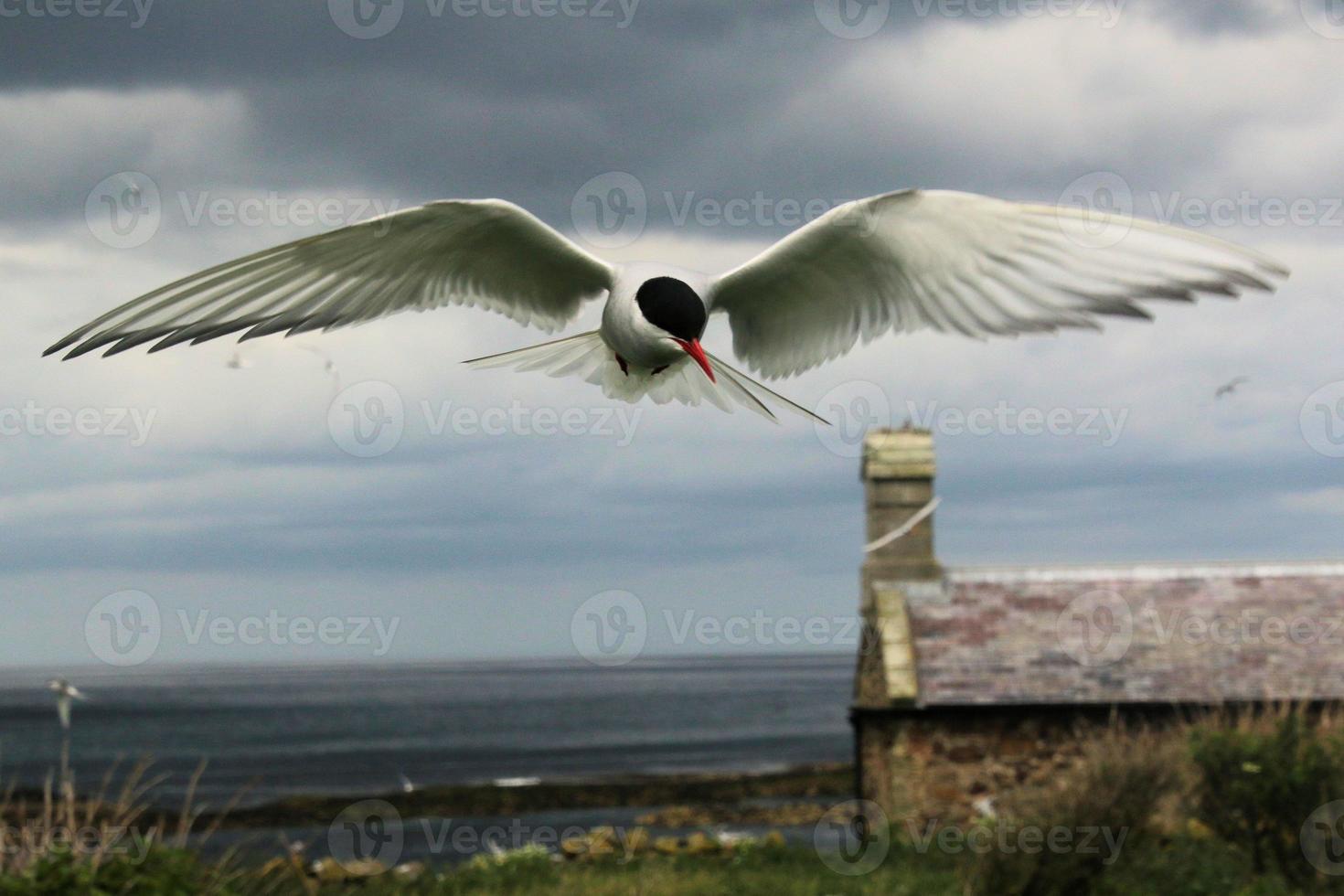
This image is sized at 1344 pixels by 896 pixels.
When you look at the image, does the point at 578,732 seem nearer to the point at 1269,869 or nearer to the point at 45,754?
the point at 45,754

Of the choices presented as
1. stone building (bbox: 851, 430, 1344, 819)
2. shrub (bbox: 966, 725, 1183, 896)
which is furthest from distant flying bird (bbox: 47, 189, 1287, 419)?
stone building (bbox: 851, 430, 1344, 819)

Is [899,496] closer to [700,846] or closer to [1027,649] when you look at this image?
[1027,649]

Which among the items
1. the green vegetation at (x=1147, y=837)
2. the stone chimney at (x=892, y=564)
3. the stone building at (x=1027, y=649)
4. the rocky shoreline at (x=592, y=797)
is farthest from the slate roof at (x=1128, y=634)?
the rocky shoreline at (x=592, y=797)

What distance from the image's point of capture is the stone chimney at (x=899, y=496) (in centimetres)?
1683

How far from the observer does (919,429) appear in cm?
1711

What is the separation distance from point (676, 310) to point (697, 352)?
18cm

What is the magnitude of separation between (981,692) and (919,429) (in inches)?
132

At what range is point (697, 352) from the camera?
5.32m

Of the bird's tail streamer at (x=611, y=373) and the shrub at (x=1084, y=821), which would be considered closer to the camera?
the bird's tail streamer at (x=611, y=373)

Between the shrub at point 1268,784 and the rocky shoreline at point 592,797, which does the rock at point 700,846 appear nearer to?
the shrub at point 1268,784

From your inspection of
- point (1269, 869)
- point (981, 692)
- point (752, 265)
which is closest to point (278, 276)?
point (752, 265)

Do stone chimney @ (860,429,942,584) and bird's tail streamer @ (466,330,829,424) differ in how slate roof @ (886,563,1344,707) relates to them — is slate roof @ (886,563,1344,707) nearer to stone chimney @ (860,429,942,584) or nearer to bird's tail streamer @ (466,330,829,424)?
stone chimney @ (860,429,942,584)

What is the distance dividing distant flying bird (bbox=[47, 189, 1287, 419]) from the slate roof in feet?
33.6

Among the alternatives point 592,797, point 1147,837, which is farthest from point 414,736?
point 1147,837
